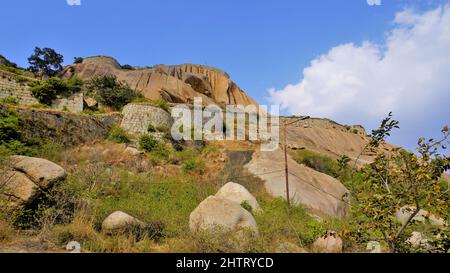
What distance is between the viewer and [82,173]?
35.9ft

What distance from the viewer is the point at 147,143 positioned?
19922 millimetres

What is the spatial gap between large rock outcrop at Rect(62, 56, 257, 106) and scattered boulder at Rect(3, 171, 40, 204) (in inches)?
1070

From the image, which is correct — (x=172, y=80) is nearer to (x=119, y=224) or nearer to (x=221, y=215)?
(x=221, y=215)

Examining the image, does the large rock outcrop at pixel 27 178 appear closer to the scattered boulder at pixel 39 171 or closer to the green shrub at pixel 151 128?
the scattered boulder at pixel 39 171

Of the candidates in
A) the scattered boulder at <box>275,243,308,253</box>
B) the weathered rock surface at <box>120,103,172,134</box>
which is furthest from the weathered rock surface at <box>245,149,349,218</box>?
the weathered rock surface at <box>120,103,172,134</box>

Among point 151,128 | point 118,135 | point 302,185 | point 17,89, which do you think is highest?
point 17,89

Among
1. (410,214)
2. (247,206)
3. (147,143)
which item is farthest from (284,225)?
(147,143)

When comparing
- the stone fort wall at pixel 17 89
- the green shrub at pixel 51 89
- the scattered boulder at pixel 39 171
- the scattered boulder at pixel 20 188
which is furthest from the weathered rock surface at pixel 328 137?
the scattered boulder at pixel 20 188

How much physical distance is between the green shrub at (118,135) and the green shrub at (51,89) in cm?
495

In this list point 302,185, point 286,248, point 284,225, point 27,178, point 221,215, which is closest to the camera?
point 286,248

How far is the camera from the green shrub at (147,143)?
1974 cm

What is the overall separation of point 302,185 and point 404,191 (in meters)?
11.9
